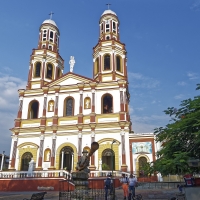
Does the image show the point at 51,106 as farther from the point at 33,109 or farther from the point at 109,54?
the point at 109,54

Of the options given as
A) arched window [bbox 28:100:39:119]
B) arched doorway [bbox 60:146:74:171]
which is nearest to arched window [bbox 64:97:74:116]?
arched window [bbox 28:100:39:119]

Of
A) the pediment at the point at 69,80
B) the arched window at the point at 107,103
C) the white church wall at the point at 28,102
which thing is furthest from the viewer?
the pediment at the point at 69,80

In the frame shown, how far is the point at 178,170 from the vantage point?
8016 millimetres

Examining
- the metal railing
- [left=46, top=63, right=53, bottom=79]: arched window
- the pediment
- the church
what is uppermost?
[left=46, top=63, right=53, bottom=79]: arched window

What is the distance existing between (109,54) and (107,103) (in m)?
7.00

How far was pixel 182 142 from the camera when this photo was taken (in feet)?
29.0

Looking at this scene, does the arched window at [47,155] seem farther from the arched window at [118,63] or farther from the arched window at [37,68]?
the arched window at [118,63]

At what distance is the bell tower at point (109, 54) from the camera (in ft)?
102

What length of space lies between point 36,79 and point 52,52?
16.7ft

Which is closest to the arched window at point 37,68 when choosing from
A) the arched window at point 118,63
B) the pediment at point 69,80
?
the pediment at point 69,80

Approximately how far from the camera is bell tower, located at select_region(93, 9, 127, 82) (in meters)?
31.0

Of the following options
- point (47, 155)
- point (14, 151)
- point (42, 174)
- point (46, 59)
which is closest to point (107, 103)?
point (47, 155)

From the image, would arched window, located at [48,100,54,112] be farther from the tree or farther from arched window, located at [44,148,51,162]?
the tree

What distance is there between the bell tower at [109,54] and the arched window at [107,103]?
2.45 m
